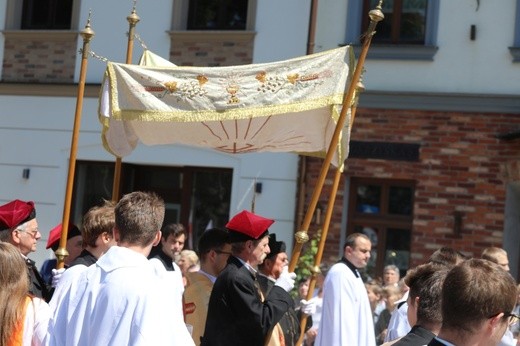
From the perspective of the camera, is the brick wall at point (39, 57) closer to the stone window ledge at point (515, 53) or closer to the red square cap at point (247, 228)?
the stone window ledge at point (515, 53)

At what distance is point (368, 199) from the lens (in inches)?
593

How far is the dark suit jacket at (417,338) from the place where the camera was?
4.21m

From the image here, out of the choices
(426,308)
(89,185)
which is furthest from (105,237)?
(89,185)

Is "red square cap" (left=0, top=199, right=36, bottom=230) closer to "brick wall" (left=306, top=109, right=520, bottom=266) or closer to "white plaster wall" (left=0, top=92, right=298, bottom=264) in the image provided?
"brick wall" (left=306, top=109, right=520, bottom=266)

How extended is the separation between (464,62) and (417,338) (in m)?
10.6

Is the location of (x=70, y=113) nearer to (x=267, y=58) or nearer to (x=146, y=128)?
(x=267, y=58)

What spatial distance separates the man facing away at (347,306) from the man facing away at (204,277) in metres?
1.44

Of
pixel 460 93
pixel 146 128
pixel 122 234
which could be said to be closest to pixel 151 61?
pixel 146 128

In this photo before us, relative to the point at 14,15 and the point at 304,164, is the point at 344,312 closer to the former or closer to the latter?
the point at 304,164

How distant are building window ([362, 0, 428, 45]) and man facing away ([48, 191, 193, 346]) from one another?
1034 cm

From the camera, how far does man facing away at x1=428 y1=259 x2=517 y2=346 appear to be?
3553 mm

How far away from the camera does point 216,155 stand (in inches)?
619

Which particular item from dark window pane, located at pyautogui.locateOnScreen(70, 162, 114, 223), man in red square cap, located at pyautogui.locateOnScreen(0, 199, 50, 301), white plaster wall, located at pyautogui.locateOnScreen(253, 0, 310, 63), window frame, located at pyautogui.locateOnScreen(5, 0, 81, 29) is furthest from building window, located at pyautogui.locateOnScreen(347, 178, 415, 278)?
man in red square cap, located at pyautogui.locateOnScreen(0, 199, 50, 301)

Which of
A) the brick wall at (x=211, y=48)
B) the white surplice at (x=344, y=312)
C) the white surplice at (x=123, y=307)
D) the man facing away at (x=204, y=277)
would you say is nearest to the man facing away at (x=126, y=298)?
the white surplice at (x=123, y=307)
